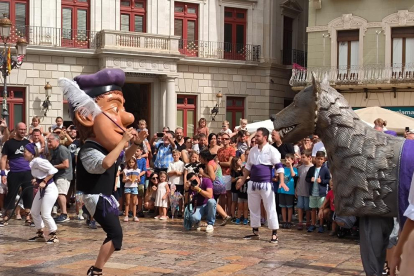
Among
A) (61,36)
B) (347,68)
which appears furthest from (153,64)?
(347,68)

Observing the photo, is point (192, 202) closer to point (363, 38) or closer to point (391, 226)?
point (391, 226)

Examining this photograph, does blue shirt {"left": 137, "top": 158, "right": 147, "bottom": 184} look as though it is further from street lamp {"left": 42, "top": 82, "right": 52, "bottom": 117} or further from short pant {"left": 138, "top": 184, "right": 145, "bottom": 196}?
street lamp {"left": 42, "top": 82, "right": 52, "bottom": 117}

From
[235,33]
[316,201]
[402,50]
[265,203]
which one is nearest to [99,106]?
[265,203]

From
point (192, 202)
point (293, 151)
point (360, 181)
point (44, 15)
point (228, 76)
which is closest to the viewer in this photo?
point (360, 181)

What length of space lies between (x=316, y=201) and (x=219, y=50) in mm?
18169

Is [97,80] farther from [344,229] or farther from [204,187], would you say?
[344,229]

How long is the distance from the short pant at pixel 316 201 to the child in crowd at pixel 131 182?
3.65m

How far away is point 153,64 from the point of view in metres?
27.1

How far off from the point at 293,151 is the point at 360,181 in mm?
7848

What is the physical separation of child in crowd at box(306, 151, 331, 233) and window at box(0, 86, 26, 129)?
1638 cm

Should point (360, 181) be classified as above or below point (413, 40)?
below

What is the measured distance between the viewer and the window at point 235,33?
98.1 ft

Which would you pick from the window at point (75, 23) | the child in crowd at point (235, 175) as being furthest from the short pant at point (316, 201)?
the window at point (75, 23)

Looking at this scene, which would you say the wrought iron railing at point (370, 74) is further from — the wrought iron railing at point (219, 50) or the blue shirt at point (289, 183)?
the blue shirt at point (289, 183)
